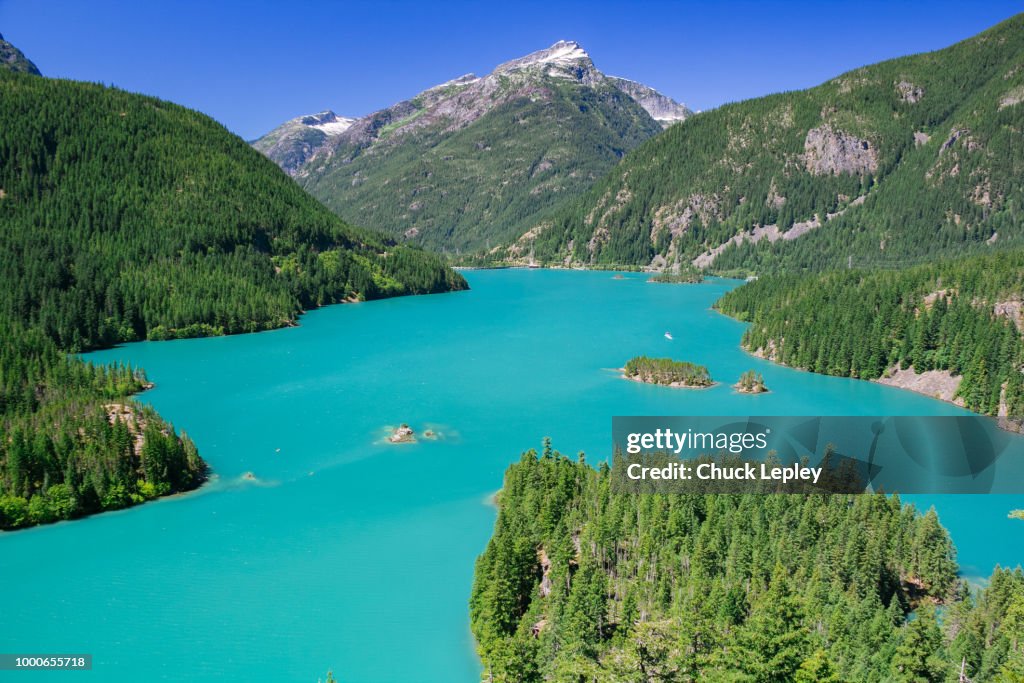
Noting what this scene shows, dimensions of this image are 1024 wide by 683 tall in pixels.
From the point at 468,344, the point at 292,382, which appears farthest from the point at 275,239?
the point at 292,382

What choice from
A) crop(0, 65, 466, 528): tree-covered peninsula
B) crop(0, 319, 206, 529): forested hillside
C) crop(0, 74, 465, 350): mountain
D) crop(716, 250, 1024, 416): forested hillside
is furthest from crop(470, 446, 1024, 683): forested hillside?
crop(0, 74, 465, 350): mountain

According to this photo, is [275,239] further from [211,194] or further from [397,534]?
[397,534]

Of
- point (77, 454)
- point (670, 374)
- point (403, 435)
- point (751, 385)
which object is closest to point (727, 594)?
point (403, 435)

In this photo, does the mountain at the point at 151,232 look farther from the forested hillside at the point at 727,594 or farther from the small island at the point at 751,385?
the forested hillside at the point at 727,594

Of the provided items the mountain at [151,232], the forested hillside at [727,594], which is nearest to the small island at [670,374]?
the forested hillside at [727,594]

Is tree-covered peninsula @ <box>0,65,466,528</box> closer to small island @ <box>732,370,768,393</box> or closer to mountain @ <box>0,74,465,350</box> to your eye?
mountain @ <box>0,74,465,350</box>
